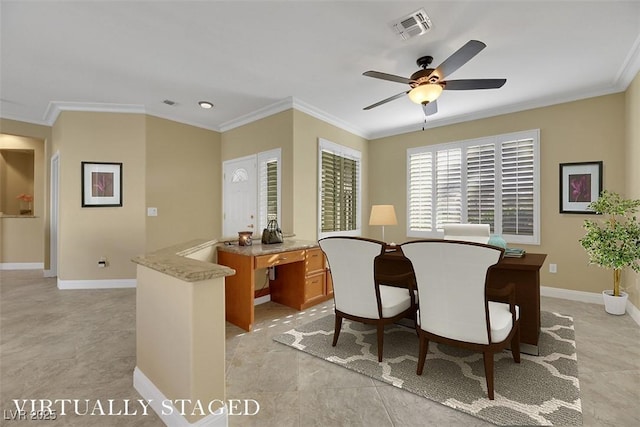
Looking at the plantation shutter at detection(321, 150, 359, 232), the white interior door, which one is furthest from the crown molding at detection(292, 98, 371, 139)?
the white interior door

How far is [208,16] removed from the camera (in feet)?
7.48

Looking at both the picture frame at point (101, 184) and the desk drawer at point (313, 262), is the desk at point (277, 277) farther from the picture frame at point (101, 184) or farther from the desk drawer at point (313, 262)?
the picture frame at point (101, 184)

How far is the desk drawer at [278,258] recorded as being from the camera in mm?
2838

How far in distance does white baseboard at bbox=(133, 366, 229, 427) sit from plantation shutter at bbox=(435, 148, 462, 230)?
429cm

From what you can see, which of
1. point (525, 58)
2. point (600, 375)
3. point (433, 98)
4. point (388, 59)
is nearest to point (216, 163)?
point (388, 59)

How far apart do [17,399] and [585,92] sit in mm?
6225

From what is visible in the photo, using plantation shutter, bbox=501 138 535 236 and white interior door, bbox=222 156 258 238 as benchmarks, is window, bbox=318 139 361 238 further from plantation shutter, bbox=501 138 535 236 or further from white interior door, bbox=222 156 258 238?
plantation shutter, bbox=501 138 535 236

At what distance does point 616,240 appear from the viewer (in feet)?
10.0

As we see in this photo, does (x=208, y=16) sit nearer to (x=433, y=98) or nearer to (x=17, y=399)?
(x=433, y=98)

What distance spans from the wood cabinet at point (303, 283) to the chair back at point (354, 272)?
0.99 meters

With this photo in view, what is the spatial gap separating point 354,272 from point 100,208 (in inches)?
165

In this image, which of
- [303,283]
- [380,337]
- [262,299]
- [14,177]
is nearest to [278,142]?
[303,283]

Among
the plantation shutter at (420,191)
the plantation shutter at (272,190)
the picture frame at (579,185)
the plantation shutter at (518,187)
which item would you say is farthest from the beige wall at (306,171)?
Result: the picture frame at (579,185)

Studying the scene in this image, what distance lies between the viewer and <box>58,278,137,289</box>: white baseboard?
169 inches
